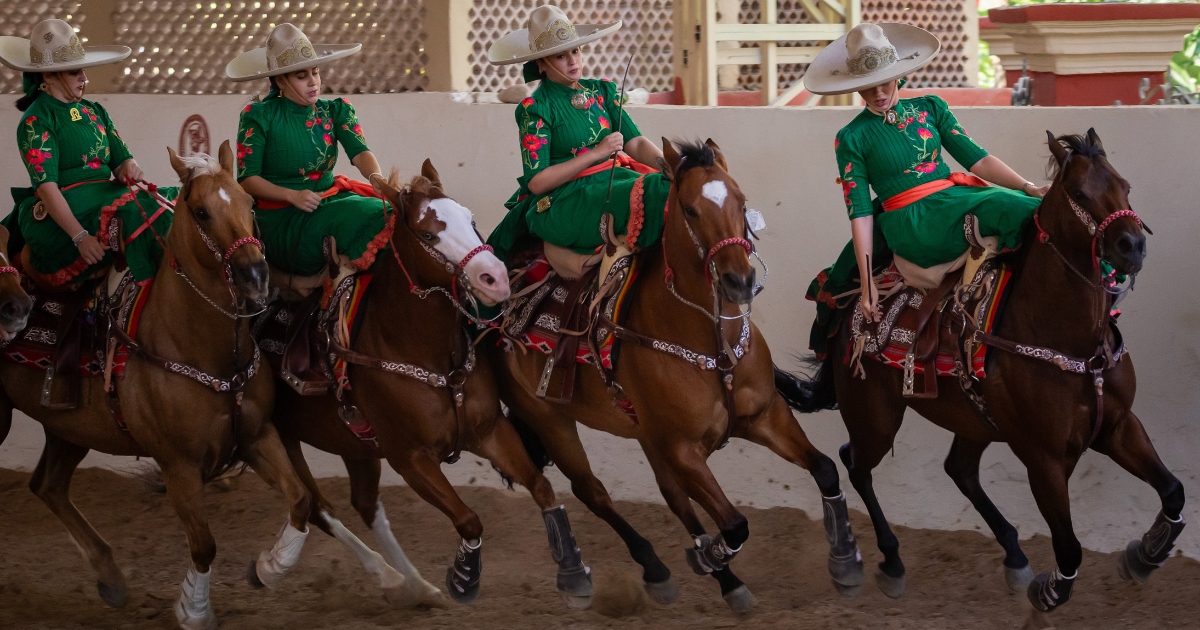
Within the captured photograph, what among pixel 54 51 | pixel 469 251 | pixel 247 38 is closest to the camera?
pixel 469 251

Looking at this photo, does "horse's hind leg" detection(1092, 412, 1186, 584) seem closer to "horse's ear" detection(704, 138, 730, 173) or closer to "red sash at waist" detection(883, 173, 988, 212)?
"red sash at waist" detection(883, 173, 988, 212)

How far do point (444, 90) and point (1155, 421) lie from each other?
3950 millimetres

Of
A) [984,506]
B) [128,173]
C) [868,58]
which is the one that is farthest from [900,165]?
[128,173]

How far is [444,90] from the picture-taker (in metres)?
6.84

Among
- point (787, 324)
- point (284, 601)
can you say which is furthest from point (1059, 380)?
point (284, 601)

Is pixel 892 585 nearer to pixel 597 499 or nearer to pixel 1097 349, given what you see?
pixel 597 499

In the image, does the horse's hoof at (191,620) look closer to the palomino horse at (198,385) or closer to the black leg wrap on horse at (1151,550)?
the palomino horse at (198,385)

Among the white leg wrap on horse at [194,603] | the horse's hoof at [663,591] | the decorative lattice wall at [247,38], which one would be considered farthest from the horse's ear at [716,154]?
the decorative lattice wall at [247,38]

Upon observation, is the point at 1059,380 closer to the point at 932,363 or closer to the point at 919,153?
the point at 932,363

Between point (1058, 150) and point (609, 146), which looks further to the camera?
point (609, 146)

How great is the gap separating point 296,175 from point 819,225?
2.55 meters

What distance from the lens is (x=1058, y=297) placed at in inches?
175

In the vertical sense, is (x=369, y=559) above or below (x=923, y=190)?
below

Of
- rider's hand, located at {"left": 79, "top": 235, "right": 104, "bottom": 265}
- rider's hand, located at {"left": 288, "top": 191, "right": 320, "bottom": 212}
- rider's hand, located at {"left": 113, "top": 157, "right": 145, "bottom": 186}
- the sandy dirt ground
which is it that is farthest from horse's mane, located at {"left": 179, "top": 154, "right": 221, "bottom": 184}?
the sandy dirt ground
